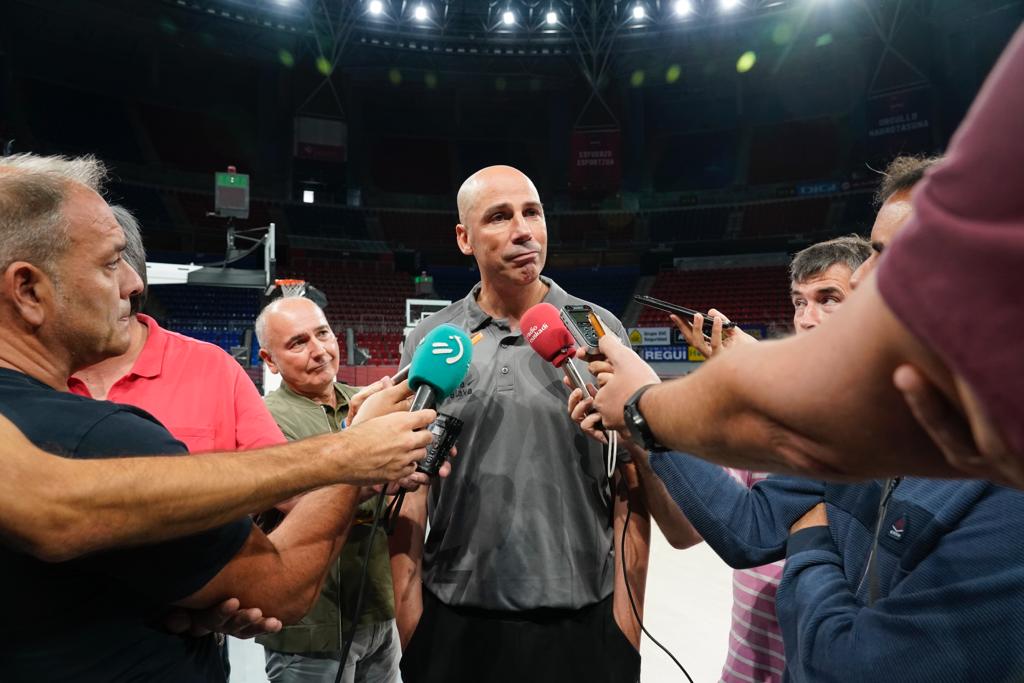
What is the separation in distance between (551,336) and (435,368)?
26cm

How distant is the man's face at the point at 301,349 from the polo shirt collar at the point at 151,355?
633mm

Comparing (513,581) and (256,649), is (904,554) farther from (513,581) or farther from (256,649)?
(256,649)

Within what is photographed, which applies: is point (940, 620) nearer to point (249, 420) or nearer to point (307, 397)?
point (249, 420)

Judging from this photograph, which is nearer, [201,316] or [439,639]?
[439,639]

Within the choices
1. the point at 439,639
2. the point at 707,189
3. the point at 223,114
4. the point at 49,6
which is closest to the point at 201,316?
the point at 223,114

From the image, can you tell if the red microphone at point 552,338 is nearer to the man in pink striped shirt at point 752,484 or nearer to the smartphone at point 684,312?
the man in pink striped shirt at point 752,484

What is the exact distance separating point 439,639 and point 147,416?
897 millimetres

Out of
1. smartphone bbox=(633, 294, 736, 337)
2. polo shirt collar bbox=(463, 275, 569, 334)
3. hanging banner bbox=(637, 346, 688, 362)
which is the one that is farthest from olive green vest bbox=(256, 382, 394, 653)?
hanging banner bbox=(637, 346, 688, 362)

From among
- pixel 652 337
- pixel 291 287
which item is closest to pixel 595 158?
pixel 652 337

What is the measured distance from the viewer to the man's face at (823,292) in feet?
6.14

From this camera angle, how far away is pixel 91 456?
0.92 m

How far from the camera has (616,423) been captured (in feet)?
3.38

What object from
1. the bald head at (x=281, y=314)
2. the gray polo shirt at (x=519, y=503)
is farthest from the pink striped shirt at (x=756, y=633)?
the bald head at (x=281, y=314)

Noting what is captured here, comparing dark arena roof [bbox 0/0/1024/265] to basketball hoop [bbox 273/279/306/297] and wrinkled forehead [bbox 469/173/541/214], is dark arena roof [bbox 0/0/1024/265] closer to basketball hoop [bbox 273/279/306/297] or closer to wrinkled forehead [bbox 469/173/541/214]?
basketball hoop [bbox 273/279/306/297]
